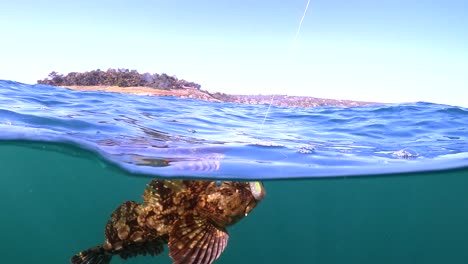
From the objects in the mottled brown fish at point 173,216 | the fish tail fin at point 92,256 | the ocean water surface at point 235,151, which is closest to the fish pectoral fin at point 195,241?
the mottled brown fish at point 173,216

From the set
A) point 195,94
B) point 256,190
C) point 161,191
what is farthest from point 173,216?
point 195,94

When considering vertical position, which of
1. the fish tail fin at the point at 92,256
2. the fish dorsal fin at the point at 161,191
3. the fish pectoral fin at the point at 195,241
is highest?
the fish dorsal fin at the point at 161,191

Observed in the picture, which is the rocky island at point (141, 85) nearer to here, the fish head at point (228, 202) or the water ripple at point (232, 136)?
the water ripple at point (232, 136)

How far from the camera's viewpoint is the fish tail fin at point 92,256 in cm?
523

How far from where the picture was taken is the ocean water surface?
986 centimetres

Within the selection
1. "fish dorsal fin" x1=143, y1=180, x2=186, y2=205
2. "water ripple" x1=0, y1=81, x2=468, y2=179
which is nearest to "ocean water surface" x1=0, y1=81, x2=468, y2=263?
"water ripple" x1=0, y1=81, x2=468, y2=179

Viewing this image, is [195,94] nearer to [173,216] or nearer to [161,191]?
[161,191]

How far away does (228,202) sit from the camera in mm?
5051

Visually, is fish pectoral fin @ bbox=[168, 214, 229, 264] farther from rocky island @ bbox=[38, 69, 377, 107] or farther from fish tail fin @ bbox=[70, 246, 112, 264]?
rocky island @ bbox=[38, 69, 377, 107]

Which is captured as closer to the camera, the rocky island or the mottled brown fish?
the mottled brown fish

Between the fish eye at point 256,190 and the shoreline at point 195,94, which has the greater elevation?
the shoreline at point 195,94

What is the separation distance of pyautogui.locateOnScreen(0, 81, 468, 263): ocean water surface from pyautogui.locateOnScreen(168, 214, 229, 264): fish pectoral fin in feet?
9.21

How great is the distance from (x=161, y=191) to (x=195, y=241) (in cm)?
115

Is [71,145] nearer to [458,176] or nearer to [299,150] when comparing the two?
[299,150]
